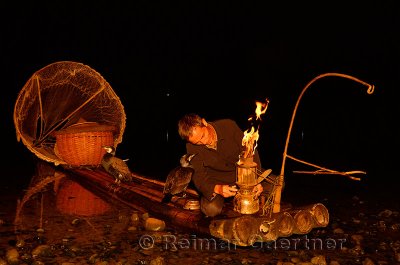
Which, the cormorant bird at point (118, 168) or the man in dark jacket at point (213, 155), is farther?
the cormorant bird at point (118, 168)

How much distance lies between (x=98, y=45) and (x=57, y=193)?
30749 mm

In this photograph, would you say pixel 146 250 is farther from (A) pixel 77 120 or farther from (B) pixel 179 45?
(B) pixel 179 45

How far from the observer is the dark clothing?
573cm

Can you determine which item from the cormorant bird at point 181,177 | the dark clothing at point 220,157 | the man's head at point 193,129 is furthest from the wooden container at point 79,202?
the man's head at point 193,129

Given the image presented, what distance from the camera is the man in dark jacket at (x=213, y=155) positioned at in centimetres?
536

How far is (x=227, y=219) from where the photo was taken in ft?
16.0

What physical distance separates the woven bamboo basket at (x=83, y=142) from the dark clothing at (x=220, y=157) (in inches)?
162

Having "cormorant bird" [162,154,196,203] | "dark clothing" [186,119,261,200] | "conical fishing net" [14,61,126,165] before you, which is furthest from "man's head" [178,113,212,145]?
"conical fishing net" [14,61,126,165]

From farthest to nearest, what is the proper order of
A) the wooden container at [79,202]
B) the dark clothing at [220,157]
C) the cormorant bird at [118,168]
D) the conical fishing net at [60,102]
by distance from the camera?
the conical fishing net at [60,102] → the cormorant bird at [118,168] → the wooden container at [79,202] → the dark clothing at [220,157]

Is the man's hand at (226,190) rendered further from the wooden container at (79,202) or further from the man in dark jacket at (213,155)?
the wooden container at (79,202)

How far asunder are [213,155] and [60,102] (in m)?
5.32

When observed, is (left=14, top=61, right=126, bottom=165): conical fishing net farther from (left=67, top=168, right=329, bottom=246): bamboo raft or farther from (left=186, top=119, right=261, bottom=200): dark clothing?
(left=186, top=119, right=261, bottom=200): dark clothing

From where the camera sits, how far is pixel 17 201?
733 centimetres

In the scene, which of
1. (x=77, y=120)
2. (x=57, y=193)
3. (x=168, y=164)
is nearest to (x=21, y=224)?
(x=57, y=193)
